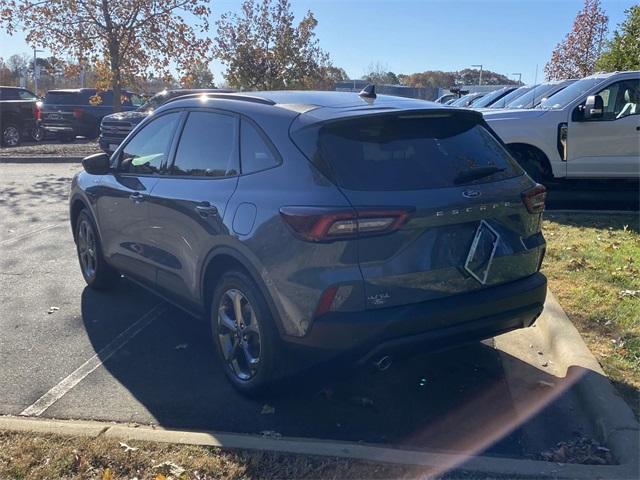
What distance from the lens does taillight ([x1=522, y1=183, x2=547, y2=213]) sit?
12.9ft

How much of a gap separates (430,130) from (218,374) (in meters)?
2.09

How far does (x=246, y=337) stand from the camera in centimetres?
392

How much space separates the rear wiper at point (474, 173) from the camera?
12.1 feet

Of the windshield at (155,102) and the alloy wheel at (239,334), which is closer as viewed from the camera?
the alloy wheel at (239,334)

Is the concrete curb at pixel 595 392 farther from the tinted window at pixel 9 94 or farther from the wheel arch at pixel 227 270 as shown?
the tinted window at pixel 9 94

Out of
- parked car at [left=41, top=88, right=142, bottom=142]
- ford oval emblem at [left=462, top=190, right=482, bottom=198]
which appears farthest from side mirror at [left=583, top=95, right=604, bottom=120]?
parked car at [left=41, top=88, right=142, bottom=142]

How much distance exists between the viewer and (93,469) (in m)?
3.18

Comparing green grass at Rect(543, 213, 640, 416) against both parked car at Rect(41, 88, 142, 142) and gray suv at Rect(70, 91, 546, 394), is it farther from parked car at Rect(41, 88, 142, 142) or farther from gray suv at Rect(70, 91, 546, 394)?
parked car at Rect(41, 88, 142, 142)

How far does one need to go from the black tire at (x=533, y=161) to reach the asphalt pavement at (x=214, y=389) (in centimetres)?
508

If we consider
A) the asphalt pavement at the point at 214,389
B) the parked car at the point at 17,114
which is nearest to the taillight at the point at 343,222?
the asphalt pavement at the point at 214,389

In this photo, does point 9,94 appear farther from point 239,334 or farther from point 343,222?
point 343,222

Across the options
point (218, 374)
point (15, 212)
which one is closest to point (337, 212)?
point (218, 374)

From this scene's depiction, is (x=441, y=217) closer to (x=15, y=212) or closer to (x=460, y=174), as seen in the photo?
(x=460, y=174)

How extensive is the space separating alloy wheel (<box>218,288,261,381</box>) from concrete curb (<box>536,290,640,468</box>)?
1.90 metres
